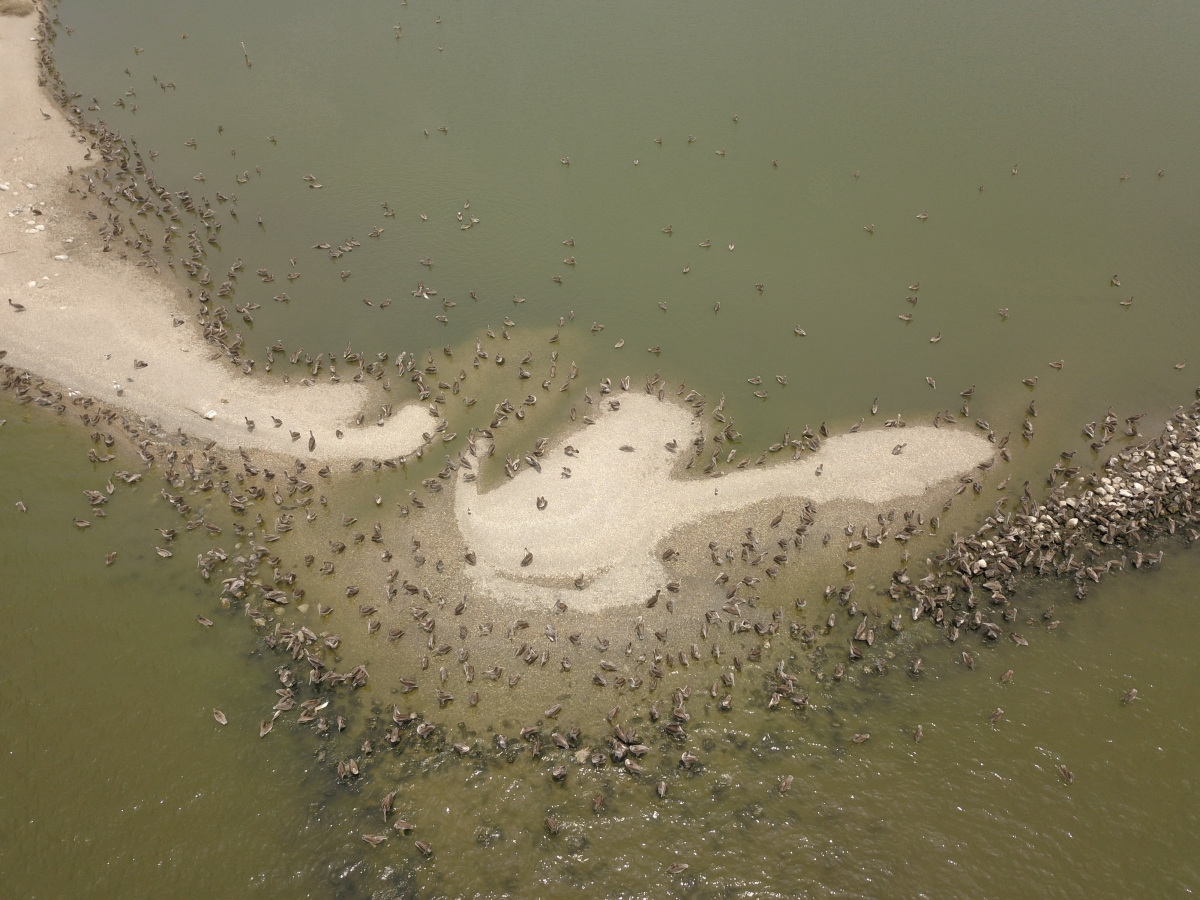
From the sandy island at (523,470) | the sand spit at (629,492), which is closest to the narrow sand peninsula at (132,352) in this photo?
the sandy island at (523,470)

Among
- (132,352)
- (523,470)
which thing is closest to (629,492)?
(523,470)

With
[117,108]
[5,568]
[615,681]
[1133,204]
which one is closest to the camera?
[615,681]

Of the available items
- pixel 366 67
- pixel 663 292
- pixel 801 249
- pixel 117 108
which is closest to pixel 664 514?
pixel 663 292

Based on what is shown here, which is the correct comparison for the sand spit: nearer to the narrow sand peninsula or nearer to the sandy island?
the sandy island

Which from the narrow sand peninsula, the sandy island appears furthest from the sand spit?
the narrow sand peninsula

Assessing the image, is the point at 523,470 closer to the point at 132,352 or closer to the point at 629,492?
the point at 629,492

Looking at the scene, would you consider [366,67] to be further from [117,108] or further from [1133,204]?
[1133,204]

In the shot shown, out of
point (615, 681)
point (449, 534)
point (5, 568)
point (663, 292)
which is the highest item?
point (663, 292)
